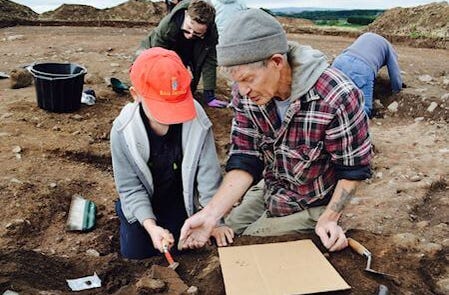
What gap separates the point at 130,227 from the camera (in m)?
3.28

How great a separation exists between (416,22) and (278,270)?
30.8ft

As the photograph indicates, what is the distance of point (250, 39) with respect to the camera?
7.86 feet

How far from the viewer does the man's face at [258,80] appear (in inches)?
97.5

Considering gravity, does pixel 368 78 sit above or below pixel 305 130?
below

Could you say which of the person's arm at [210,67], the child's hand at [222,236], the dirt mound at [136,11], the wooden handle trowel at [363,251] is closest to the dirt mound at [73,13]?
the dirt mound at [136,11]

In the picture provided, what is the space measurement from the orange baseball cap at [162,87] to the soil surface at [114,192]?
2.38 ft

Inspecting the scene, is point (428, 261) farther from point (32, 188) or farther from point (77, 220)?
point (32, 188)

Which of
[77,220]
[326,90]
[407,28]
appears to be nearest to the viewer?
[326,90]

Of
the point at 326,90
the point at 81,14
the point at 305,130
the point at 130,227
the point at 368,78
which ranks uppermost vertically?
the point at 326,90

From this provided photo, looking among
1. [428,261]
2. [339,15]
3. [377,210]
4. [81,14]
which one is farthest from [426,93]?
[81,14]

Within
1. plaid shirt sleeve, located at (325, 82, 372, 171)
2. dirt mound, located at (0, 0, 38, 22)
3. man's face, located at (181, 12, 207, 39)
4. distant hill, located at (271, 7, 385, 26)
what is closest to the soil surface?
plaid shirt sleeve, located at (325, 82, 372, 171)

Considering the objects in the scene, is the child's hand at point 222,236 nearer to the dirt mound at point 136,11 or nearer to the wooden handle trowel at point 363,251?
the wooden handle trowel at point 363,251

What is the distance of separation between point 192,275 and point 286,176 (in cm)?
71

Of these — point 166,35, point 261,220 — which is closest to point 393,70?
point 166,35
